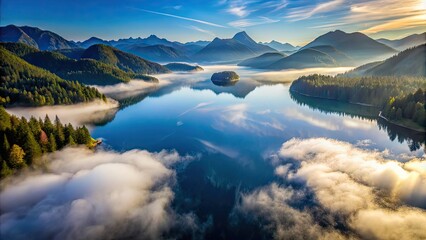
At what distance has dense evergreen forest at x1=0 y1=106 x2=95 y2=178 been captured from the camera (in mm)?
58250

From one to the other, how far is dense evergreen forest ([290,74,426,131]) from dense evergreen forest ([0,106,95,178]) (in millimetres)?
119399

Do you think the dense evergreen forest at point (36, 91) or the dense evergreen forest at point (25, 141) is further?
the dense evergreen forest at point (36, 91)

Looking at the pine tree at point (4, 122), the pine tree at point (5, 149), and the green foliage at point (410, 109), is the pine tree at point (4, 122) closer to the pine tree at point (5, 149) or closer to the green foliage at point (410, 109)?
the pine tree at point (5, 149)

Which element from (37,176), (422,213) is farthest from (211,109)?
(422,213)

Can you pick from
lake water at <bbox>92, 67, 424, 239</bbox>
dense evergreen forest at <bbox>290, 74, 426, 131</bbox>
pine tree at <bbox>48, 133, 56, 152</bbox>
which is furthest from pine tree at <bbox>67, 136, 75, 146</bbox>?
dense evergreen forest at <bbox>290, 74, 426, 131</bbox>

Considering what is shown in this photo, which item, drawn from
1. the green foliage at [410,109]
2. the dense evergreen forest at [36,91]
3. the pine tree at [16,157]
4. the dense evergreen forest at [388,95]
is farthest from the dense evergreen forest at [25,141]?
the dense evergreen forest at [388,95]

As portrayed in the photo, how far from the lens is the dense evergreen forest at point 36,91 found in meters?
136

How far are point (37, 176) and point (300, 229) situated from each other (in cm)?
5384

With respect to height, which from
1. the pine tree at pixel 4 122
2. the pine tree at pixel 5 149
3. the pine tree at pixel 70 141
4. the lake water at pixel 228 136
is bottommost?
the lake water at pixel 228 136

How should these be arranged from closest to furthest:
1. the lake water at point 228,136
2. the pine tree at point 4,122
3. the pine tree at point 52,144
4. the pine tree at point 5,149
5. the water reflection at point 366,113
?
1. the lake water at point 228,136
2. the pine tree at point 5,149
3. the pine tree at point 4,122
4. the pine tree at point 52,144
5. the water reflection at point 366,113

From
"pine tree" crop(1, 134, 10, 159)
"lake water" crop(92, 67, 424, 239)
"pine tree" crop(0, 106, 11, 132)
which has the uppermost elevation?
"pine tree" crop(0, 106, 11, 132)

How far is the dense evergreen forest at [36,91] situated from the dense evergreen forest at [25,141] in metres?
77.1

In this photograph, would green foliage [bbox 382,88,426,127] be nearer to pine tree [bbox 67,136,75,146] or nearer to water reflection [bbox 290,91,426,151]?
water reflection [bbox 290,91,426,151]

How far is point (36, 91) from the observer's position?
14225 cm
